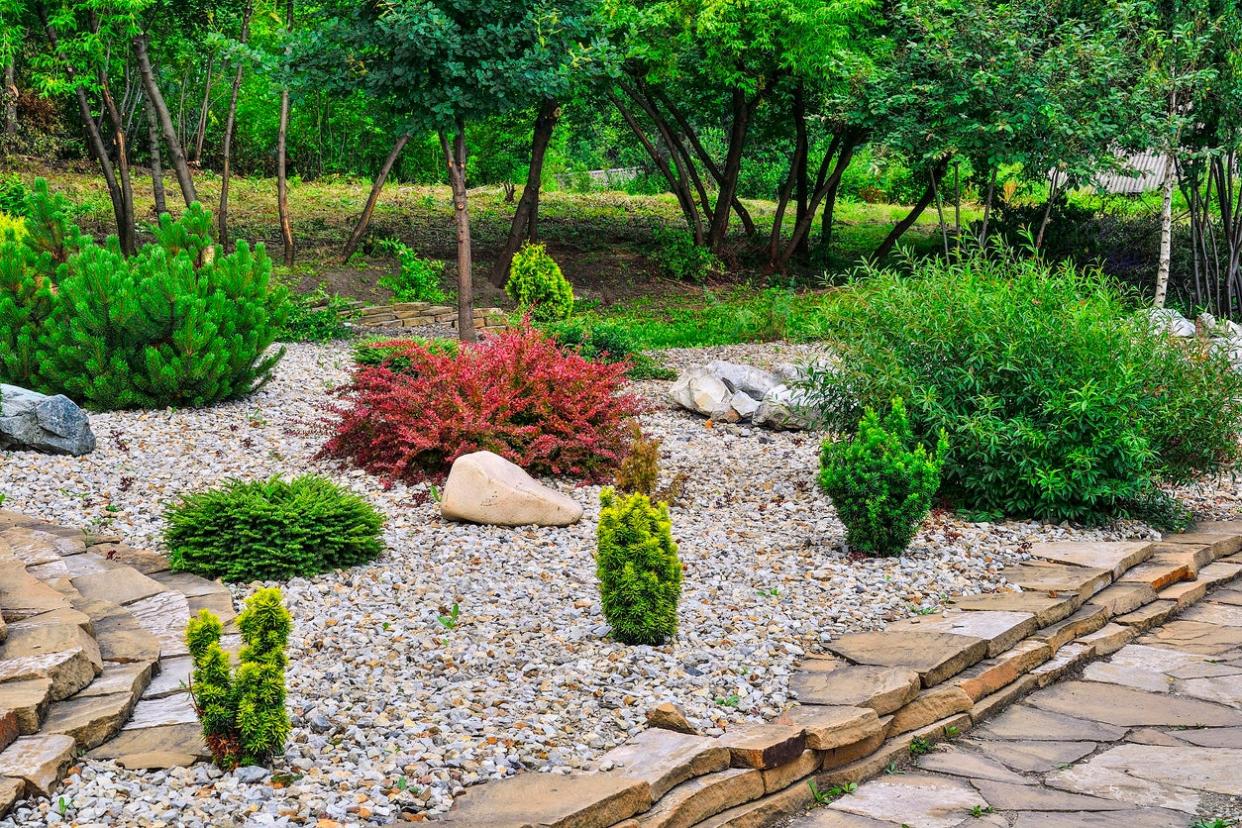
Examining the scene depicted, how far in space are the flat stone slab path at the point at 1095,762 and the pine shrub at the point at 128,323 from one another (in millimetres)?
5807

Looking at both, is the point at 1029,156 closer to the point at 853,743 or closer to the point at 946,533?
the point at 946,533

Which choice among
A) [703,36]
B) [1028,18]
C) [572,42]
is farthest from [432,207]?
[1028,18]

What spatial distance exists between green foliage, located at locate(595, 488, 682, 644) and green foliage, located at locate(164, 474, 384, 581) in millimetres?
1446

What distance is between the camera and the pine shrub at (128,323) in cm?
775

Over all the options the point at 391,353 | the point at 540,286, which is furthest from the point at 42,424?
the point at 540,286

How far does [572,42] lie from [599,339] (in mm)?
2850

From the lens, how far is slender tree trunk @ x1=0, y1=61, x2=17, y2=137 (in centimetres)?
1612

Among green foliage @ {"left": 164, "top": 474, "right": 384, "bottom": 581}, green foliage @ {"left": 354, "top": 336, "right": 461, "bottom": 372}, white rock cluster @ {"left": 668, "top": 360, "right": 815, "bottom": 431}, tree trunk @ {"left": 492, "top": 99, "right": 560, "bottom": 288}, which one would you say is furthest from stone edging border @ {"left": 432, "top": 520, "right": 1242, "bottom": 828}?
tree trunk @ {"left": 492, "top": 99, "right": 560, "bottom": 288}

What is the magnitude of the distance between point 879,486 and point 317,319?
8399 mm

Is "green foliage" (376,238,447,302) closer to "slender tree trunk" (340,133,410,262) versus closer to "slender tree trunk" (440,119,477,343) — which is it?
"slender tree trunk" (340,133,410,262)

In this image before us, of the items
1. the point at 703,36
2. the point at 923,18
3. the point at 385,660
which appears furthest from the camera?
the point at 703,36

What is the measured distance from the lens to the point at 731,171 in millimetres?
17578

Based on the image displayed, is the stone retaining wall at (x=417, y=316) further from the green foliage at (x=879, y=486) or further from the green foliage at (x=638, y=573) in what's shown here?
the green foliage at (x=638, y=573)

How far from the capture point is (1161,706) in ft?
14.5
